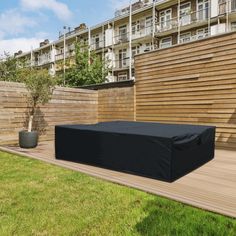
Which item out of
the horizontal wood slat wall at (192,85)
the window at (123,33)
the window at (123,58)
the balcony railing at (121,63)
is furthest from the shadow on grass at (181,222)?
the window at (123,33)

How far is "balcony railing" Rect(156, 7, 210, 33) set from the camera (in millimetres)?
19109

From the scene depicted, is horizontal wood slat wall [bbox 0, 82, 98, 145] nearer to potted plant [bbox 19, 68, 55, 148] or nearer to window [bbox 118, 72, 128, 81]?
potted plant [bbox 19, 68, 55, 148]

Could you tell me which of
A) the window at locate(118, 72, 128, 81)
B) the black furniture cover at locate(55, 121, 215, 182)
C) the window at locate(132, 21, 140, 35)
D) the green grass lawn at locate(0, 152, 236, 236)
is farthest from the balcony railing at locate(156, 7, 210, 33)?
the green grass lawn at locate(0, 152, 236, 236)

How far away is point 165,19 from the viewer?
21.6 meters

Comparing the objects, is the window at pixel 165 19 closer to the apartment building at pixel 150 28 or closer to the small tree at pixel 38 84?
the apartment building at pixel 150 28

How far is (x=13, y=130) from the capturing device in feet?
25.0

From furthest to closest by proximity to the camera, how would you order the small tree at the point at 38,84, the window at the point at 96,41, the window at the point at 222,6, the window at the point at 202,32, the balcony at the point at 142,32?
the window at the point at 96,41
the balcony at the point at 142,32
the window at the point at 202,32
the window at the point at 222,6
the small tree at the point at 38,84

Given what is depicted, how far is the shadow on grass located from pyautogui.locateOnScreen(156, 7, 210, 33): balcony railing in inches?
728

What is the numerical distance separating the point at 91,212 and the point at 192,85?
5.55 meters

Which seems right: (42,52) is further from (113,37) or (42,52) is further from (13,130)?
(13,130)

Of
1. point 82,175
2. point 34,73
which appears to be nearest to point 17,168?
point 82,175

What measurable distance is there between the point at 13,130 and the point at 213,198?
19.6 feet

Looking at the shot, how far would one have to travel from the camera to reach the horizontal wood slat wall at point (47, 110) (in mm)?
7391

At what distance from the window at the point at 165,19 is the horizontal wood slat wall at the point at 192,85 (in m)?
13.5
